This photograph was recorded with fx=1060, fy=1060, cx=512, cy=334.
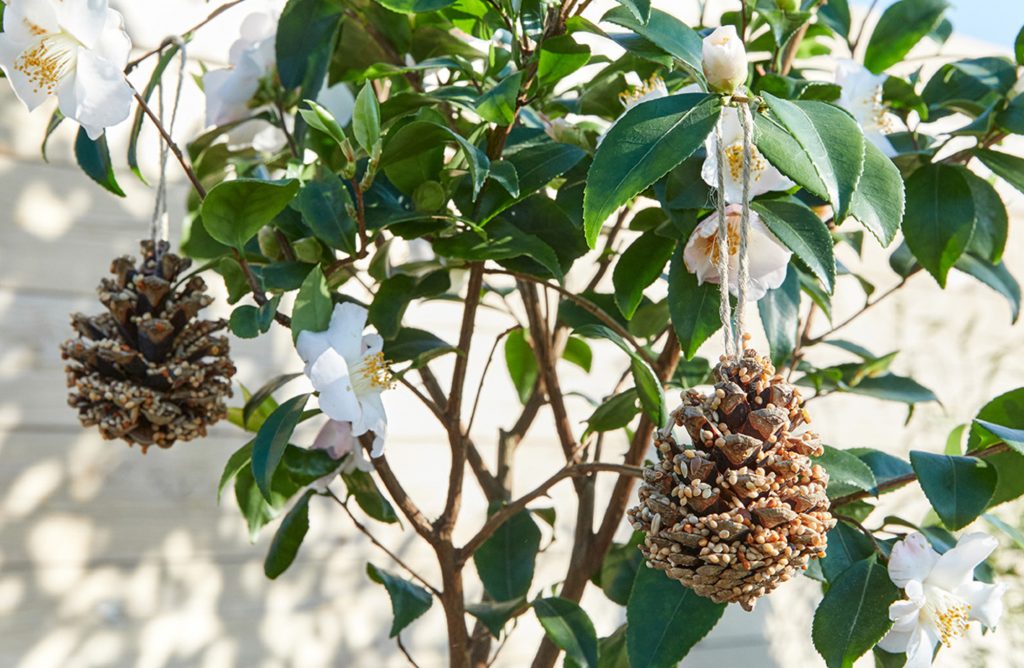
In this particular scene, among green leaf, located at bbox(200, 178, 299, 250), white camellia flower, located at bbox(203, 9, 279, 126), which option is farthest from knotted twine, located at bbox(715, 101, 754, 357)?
white camellia flower, located at bbox(203, 9, 279, 126)

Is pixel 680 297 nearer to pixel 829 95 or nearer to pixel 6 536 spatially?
pixel 829 95

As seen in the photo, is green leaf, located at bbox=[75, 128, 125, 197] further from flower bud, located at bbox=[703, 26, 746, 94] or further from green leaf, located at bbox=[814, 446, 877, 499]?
green leaf, located at bbox=[814, 446, 877, 499]

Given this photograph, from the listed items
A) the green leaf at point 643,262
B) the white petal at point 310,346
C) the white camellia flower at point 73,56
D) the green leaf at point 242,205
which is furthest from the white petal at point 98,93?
the green leaf at point 643,262

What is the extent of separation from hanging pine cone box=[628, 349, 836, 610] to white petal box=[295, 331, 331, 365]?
1.06 ft

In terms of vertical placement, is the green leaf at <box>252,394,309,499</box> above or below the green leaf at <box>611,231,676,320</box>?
below

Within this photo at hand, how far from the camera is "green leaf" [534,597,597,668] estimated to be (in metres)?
1.01

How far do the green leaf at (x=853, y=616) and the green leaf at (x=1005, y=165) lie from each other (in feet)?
1.19

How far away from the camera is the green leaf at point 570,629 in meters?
1.01

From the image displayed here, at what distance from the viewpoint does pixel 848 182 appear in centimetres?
62

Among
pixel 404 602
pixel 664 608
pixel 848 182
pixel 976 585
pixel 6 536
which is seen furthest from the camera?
pixel 6 536

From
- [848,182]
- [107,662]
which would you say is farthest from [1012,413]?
[107,662]

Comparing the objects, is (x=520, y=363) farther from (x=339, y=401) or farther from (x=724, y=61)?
(x=724, y=61)

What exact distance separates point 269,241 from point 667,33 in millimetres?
437

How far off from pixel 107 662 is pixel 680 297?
994 mm
